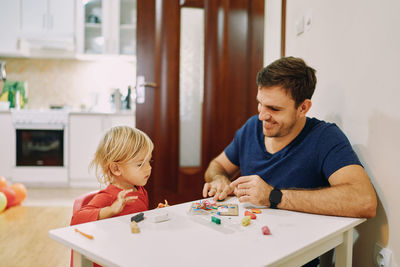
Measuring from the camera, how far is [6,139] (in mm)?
4074

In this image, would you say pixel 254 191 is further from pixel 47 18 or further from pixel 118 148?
pixel 47 18

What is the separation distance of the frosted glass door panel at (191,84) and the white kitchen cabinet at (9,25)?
9.63 feet

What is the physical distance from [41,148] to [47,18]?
67.2 inches

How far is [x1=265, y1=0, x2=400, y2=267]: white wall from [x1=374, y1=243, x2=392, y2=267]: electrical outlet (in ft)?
0.06

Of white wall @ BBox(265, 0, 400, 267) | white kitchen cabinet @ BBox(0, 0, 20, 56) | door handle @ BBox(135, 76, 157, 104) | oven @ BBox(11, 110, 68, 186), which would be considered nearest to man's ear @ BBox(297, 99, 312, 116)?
white wall @ BBox(265, 0, 400, 267)

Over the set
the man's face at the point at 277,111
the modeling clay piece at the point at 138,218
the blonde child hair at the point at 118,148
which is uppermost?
the man's face at the point at 277,111

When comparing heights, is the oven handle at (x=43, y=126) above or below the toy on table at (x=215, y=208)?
above

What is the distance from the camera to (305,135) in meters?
1.28

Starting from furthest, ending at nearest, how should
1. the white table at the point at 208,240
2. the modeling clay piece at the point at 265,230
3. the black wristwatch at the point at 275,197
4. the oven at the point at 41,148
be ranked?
1. the oven at the point at 41,148
2. the black wristwatch at the point at 275,197
3. the modeling clay piece at the point at 265,230
4. the white table at the point at 208,240

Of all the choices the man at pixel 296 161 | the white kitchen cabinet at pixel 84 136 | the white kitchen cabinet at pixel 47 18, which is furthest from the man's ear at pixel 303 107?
the white kitchen cabinet at pixel 47 18

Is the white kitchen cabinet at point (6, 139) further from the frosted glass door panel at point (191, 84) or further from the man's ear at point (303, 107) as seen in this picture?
the man's ear at point (303, 107)

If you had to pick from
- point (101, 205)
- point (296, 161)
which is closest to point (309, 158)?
point (296, 161)

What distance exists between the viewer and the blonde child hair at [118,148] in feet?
3.81

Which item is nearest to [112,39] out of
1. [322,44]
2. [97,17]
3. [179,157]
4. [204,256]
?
[97,17]
